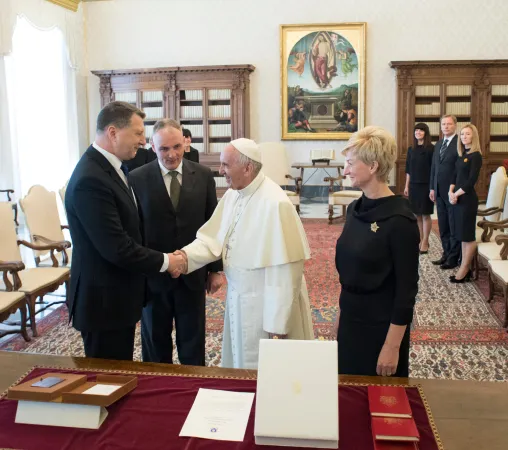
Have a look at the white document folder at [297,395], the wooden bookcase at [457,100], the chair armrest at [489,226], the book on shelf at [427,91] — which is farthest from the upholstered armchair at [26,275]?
the book on shelf at [427,91]

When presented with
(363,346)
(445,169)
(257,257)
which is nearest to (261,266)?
(257,257)

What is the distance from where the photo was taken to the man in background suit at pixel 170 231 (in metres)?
3.40

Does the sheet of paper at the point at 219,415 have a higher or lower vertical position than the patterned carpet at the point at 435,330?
higher

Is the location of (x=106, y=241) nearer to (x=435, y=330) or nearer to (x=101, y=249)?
(x=101, y=249)

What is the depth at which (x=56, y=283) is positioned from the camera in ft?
17.9

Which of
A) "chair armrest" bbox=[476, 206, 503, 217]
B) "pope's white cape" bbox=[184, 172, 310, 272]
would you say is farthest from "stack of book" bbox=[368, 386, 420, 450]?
"chair armrest" bbox=[476, 206, 503, 217]

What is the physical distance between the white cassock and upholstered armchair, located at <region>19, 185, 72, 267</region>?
10.6ft

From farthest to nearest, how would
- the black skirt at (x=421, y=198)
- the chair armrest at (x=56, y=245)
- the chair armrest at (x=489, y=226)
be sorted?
1. the black skirt at (x=421, y=198)
2. the chair armrest at (x=489, y=226)
3. the chair armrest at (x=56, y=245)

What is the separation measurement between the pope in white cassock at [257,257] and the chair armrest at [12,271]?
2.43 m

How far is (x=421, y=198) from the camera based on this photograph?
798 cm

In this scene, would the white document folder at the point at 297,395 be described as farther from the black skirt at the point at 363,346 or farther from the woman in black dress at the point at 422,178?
the woman in black dress at the point at 422,178

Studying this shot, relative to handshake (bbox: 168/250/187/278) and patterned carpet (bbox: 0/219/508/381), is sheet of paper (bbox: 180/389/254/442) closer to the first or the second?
handshake (bbox: 168/250/187/278)

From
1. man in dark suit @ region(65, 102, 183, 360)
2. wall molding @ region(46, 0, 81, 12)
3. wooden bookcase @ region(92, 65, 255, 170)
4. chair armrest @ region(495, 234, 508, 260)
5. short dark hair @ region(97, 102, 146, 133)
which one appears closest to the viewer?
man in dark suit @ region(65, 102, 183, 360)

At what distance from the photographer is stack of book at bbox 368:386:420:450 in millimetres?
1655
